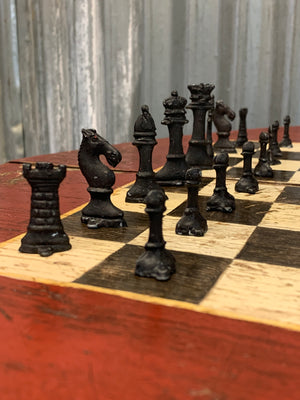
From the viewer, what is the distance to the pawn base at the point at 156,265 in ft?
2.68

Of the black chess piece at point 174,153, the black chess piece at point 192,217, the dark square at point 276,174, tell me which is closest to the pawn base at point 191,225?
the black chess piece at point 192,217

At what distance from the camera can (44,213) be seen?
96cm

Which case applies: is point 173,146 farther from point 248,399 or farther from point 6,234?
point 248,399

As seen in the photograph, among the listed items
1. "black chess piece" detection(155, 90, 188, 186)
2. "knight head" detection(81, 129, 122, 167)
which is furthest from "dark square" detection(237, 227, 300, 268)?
"black chess piece" detection(155, 90, 188, 186)

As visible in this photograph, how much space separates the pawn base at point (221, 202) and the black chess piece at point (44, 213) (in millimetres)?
436

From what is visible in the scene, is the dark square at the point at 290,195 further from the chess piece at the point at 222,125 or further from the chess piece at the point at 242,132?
the chess piece at the point at 242,132

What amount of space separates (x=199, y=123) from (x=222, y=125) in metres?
0.51

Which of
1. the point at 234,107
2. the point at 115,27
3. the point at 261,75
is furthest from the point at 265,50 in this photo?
the point at 115,27

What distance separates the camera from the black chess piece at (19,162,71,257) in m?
0.94

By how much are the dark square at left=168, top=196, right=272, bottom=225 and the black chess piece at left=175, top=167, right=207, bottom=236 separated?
123mm

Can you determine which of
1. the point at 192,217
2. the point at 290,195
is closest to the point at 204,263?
the point at 192,217

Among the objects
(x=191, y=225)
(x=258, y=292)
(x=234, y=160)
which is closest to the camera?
(x=258, y=292)

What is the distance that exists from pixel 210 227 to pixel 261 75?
379cm

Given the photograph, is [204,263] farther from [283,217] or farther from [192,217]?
[283,217]
